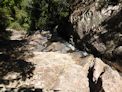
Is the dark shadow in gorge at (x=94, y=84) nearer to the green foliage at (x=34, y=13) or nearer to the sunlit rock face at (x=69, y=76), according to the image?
the sunlit rock face at (x=69, y=76)

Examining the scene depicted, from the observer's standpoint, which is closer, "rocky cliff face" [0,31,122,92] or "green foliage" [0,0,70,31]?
"rocky cliff face" [0,31,122,92]

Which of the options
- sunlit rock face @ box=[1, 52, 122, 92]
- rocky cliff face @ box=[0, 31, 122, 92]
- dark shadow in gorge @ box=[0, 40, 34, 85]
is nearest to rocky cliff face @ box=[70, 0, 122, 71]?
rocky cliff face @ box=[0, 31, 122, 92]

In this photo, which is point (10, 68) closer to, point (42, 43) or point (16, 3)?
point (42, 43)

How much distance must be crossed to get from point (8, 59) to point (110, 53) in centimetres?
544

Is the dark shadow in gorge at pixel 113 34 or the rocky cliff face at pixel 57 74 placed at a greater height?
the dark shadow in gorge at pixel 113 34

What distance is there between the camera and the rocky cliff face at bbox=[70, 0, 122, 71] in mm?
15219

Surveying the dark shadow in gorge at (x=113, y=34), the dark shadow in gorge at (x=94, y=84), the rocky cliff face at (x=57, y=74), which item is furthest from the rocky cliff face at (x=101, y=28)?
the dark shadow in gorge at (x=94, y=84)

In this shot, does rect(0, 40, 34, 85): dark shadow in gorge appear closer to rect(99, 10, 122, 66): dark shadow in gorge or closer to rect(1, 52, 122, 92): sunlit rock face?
rect(1, 52, 122, 92): sunlit rock face

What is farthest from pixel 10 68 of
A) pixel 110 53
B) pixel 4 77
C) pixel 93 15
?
pixel 93 15

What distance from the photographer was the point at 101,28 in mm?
16297

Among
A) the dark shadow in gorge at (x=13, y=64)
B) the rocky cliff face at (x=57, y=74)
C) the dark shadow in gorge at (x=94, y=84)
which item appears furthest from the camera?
the dark shadow in gorge at (x=94, y=84)

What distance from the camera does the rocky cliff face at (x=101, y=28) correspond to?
49.9 ft

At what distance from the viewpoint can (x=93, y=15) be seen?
17047mm

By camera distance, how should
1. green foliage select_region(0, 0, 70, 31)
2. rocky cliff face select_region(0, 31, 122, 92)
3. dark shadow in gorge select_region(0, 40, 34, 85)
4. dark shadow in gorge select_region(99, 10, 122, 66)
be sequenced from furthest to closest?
green foliage select_region(0, 0, 70, 31), dark shadow in gorge select_region(99, 10, 122, 66), dark shadow in gorge select_region(0, 40, 34, 85), rocky cliff face select_region(0, 31, 122, 92)
